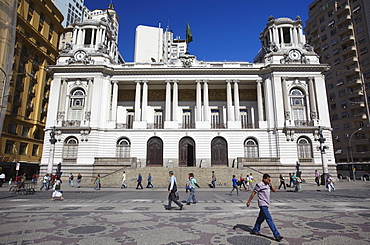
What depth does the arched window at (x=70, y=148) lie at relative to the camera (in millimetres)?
31203

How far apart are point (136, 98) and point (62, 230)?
28.7 meters

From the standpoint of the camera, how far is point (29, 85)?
37.9 metres

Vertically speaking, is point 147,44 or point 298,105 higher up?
point 147,44

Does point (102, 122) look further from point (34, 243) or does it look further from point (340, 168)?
point (340, 168)

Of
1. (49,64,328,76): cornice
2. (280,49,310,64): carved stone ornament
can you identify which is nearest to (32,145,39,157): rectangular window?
(49,64,328,76): cornice

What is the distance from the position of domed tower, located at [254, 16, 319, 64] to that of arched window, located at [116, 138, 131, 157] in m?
23.5

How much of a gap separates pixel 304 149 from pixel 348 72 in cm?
2755

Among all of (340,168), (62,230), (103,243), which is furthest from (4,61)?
(340,168)

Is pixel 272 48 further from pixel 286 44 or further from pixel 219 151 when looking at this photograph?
pixel 219 151

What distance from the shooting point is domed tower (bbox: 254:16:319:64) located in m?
34.1

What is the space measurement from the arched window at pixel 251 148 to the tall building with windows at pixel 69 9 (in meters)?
58.2

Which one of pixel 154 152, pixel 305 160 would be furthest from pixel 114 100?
pixel 305 160

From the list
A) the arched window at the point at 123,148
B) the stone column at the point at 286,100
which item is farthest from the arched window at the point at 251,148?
the arched window at the point at 123,148

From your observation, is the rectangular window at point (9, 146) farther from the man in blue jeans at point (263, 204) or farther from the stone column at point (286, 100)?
the stone column at point (286, 100)
